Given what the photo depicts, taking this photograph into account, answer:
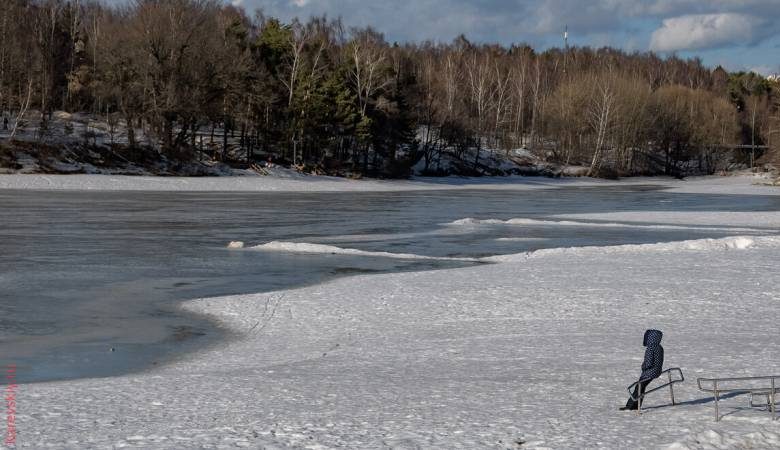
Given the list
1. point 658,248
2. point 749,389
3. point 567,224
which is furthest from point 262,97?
point 749,389

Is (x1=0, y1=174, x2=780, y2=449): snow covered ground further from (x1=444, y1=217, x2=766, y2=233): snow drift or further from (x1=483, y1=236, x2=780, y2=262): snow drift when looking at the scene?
(x1=444, y1=217, x2=766, y2=233): snow drift

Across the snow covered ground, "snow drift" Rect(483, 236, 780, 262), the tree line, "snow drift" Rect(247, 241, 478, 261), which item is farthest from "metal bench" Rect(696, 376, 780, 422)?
the tree line

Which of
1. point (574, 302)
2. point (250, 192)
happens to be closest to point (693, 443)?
point (574, 302)

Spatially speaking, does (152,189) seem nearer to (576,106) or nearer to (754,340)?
(754,340)

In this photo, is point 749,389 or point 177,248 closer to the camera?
point 749,389

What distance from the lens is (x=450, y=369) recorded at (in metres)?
13.4

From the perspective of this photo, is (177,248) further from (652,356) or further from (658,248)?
(652,356)

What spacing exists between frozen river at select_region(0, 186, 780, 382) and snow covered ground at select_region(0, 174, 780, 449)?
4.83 feet

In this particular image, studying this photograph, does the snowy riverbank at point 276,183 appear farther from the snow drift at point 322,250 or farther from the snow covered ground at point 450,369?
the snow covered ground at point 450,369

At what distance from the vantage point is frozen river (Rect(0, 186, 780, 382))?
16.0 m
